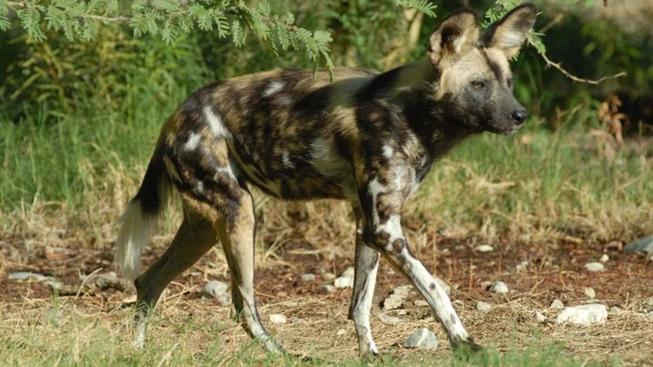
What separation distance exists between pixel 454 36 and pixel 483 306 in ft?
4.14

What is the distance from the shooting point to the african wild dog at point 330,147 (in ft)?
15.4

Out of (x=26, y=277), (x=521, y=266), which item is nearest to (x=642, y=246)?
(x=521, y=266)

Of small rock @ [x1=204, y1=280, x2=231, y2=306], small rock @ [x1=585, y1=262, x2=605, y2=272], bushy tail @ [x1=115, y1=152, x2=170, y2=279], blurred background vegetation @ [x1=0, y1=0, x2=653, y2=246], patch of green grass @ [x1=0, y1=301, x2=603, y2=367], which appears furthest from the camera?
blurred background vegetation @ [x1=0, y1=0, x2=653, y2=246]

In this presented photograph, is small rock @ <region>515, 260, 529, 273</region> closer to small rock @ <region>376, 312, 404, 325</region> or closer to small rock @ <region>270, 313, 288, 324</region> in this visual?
small rock @ <region>376, 312, 404, 325</region>

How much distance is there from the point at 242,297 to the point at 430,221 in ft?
6.93

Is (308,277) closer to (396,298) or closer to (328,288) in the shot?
(328,288)

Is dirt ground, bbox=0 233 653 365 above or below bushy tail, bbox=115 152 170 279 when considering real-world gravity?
below

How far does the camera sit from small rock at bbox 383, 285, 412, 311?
562 cm

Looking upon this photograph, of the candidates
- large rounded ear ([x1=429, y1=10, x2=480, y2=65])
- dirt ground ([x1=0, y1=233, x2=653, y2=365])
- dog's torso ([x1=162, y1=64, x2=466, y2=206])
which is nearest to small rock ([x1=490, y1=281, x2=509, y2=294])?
dirt ground ([x1=0, y1=233, x2=653, y2=365])

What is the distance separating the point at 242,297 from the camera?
16.4 ft

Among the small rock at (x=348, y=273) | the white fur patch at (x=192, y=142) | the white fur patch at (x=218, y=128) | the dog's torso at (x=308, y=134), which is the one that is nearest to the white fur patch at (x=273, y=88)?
the dog's torso at (x=308, y=134)

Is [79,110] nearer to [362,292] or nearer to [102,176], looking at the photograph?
[102,176]

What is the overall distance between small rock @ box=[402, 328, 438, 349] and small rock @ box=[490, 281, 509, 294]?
2.63ft

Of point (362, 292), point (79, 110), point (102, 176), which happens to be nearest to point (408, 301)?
point (362, 292)
